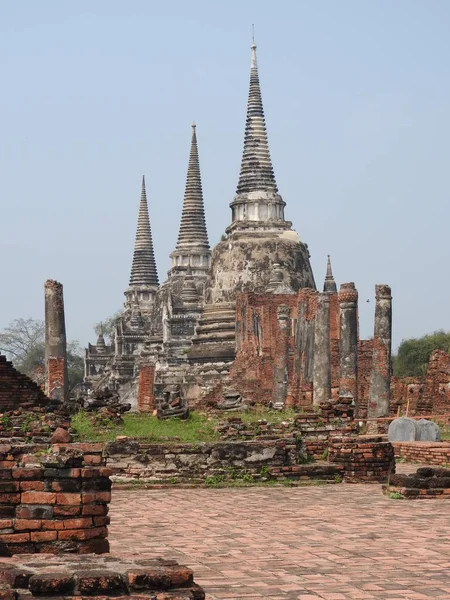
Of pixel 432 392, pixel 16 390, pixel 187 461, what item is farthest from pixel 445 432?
pixel 187 461

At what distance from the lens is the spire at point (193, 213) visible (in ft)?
196

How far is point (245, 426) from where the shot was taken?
13.4m

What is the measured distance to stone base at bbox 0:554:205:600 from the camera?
396cm

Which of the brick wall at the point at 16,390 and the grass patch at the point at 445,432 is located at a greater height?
the brick wall at the point at 16,390

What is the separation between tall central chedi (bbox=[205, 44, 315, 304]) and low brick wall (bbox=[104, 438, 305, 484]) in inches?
1353

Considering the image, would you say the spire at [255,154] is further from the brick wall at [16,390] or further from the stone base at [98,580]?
the stone base at [98,580]

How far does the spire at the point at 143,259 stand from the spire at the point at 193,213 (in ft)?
26.4

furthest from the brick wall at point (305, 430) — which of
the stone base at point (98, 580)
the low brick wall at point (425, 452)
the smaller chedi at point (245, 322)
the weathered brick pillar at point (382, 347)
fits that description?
the stone base at point (98, 580)

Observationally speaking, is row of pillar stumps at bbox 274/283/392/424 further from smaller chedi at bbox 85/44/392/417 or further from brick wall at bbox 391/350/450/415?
brick wall at bbox 391/350/450/415

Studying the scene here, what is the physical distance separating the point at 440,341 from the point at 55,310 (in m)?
37.4

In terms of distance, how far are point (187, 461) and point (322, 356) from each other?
12481 millimetres

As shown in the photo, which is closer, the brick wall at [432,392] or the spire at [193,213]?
the brick wall at [432,392]

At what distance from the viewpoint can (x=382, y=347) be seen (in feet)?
69.1

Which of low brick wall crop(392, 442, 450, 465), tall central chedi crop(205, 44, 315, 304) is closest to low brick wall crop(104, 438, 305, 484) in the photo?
low brick wall crop(392, 442, 450, 465)
